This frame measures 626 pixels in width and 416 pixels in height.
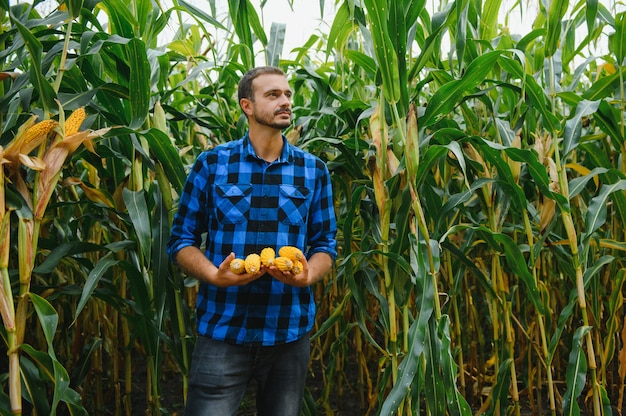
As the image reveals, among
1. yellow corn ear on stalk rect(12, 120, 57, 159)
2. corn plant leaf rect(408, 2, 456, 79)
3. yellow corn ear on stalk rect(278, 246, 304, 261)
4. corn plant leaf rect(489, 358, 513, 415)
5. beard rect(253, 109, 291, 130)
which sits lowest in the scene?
corn plant leaf rect(489, 358, 513, 415)

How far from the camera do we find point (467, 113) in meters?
2.06

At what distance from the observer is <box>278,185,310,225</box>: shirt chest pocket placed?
1.69 meters

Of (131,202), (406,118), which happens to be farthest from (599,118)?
(131,202)

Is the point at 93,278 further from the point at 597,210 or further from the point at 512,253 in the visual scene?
the point at 597,210

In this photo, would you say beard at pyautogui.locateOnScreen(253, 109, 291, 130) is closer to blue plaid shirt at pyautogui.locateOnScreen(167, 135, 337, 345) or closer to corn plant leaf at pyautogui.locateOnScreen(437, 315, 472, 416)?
blue plaid shirt at pyautogui.locateOnScreen(167, 135, 337, 345)

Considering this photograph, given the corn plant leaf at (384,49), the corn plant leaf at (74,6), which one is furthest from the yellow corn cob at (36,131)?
the corn plant leaf at (384,49)

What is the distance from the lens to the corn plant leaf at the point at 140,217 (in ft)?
5.33

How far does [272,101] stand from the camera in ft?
5.43

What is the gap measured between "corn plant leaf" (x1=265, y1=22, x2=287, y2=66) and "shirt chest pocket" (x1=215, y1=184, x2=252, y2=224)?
2.47ft

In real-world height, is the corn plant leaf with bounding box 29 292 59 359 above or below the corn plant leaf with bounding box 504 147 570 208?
below

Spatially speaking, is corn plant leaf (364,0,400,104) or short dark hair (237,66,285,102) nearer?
corn plant leaf (364,0,400,104)

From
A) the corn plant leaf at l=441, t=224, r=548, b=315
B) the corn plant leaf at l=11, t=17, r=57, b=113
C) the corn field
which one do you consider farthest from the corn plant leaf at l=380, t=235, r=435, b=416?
the corn plant leaf at l=11, t=17, r=57, b=113

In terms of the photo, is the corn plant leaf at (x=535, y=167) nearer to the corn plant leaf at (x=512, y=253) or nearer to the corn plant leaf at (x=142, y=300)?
the corn plant leaf at (x=512, y=253)

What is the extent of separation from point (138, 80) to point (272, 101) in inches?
16.0
